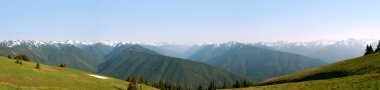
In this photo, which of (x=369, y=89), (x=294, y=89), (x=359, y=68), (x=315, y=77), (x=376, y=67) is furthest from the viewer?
(x=315, y=77)

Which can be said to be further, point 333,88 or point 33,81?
point 33,81

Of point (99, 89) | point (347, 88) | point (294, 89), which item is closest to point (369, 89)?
point (347, 88)

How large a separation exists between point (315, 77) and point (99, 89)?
5896cm

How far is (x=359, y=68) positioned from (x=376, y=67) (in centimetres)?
503

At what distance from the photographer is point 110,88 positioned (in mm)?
70000

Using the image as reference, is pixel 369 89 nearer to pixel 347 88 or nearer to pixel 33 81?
pixel 347 88

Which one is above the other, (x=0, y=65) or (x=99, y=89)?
(x=0, y=65)

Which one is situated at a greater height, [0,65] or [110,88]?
[0,65]

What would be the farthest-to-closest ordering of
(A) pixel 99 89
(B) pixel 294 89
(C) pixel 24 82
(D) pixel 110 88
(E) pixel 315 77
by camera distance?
(E) pixel 315 77 < (D) pixel 110 88 < (A) pixel 99 89 < (B) pixel 294 89 < (C) pixel 24 82

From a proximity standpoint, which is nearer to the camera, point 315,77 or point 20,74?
point 20,74

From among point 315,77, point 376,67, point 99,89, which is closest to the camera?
point 99,89

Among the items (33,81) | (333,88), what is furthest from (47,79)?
(333,88)

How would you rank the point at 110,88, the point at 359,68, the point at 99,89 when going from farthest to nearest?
the point at 359,68 < the point at 110,88 < the point at 99,89

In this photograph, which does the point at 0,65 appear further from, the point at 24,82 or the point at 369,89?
the point at 369,89
